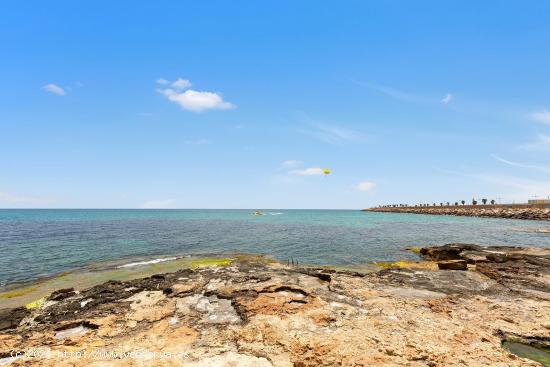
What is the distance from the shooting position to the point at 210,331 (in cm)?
919

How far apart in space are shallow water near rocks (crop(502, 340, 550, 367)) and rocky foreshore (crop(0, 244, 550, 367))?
0.10 metres

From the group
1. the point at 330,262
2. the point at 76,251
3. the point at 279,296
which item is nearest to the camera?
the point at 279,296

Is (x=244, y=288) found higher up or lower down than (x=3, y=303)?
higher up

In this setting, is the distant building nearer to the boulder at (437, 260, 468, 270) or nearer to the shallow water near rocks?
the boulder at (437, 260, 468, 270)

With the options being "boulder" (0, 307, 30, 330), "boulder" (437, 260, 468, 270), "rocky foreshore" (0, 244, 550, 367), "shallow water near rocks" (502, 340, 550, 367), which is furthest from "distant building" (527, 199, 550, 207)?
"boulder" (0, 307, 30, 330)

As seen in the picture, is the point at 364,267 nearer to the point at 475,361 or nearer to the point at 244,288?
the point at 244,288

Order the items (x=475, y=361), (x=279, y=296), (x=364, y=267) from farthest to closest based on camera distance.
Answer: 1. (x=364, y=267)
2. (x=279, y=296)
3. (x=475, y=361)

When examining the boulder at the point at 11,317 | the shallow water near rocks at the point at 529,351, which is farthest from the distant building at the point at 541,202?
the boulder at the point at 11,317

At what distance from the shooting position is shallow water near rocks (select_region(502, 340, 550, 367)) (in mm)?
8125

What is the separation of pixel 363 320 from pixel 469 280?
29.0 feet

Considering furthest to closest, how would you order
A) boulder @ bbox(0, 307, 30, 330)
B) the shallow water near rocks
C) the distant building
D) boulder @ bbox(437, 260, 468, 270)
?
the distant building → boulder @ bbox(437, 260, 468, 270) → boulder @ bbox(0, 307, 30, 330) → the shallow water near rocks

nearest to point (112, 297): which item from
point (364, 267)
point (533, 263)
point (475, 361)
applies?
point (475, 361)

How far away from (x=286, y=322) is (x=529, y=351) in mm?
6522

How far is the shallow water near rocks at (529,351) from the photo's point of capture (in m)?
8.12
